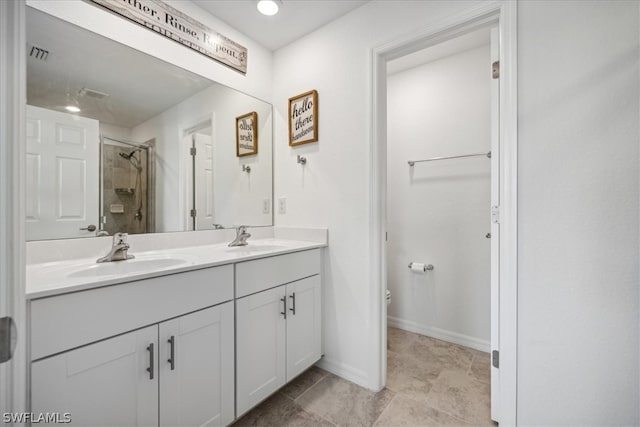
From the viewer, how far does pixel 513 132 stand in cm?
121

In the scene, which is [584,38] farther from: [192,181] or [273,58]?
[192,181]

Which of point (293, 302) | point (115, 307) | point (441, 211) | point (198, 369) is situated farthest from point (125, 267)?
point (441, 211)

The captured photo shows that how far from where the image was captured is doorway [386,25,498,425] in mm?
2068

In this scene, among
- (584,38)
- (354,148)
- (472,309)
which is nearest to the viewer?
(584,38)

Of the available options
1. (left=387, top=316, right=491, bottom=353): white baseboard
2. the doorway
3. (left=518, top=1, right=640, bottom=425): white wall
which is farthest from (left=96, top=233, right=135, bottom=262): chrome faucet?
(left=387, top=316, right=491, bottom=353): white baseboard

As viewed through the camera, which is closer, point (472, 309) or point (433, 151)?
point (472, 309)

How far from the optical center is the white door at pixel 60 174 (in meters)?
1.16

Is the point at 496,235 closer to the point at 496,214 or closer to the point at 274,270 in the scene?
the point at 496,214

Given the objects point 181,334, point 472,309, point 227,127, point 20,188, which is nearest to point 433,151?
point 472,309

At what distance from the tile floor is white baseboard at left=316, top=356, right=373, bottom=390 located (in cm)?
3

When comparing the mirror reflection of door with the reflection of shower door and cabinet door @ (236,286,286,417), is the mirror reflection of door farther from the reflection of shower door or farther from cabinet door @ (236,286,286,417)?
cabinet door @ (236,286,286,417)

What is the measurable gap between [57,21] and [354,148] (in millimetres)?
1563

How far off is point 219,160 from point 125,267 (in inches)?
37.4

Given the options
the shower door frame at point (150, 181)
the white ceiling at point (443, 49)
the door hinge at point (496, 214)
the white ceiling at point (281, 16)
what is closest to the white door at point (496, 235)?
the door hinge at point (496, 214)
